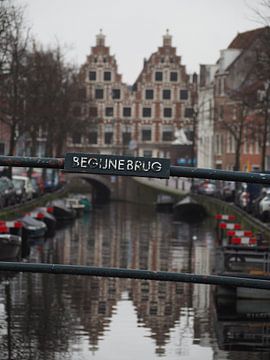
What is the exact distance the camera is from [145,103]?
396ft

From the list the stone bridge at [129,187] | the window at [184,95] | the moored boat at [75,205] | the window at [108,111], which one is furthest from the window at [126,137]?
the moored boat at [75,205]

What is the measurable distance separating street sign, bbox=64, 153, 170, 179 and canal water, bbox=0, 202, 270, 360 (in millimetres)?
11296

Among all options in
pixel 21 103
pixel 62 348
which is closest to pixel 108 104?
pixel 21 103

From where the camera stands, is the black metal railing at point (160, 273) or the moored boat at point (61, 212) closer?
the black metal railing at point (160, 273)

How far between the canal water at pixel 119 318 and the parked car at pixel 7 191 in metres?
10.9

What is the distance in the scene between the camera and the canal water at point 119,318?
743 inches

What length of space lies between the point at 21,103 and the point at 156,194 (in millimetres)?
34605

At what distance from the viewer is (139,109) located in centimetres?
12075

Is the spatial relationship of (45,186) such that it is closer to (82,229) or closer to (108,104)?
(82,229)

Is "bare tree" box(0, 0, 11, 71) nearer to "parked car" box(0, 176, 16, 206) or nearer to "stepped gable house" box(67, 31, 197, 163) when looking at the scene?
"parked car" box(0, 176, 16, 206)

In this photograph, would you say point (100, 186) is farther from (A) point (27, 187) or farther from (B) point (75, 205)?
(A) point (27, 187)

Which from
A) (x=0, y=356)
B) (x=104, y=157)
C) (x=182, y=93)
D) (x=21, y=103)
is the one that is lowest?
(x=0, y=356)

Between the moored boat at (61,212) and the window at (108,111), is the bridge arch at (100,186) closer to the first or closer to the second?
the window at (108,111)

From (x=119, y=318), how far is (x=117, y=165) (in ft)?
57.5
